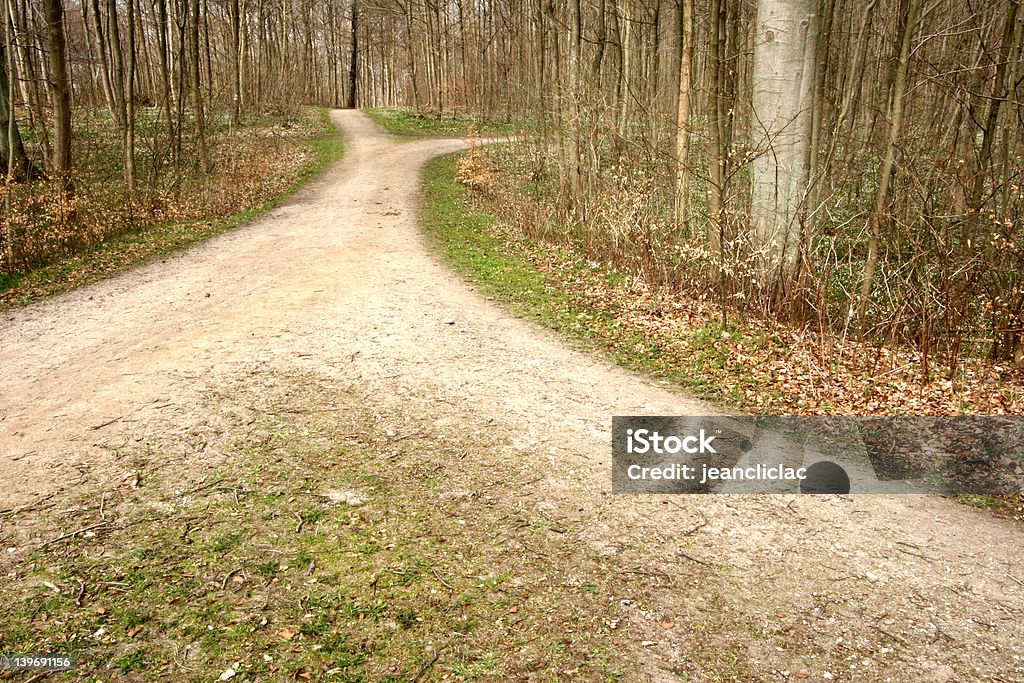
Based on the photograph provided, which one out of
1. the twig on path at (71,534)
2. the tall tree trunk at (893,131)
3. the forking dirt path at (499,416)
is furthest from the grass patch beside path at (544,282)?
the twig on path at (71,534)

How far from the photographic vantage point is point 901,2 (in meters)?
9.31

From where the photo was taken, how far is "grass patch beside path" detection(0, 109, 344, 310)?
949 centimetres

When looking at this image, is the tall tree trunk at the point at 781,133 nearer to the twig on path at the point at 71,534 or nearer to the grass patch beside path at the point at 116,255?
the twig on path at the point at 71,534

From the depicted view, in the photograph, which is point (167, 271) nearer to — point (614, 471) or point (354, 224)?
point (354, 224)

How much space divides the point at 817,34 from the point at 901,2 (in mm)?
3076

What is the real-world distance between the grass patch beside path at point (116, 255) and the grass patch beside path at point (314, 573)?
5.87 m

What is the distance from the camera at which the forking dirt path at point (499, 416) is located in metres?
3.55

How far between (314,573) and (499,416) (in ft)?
7.80

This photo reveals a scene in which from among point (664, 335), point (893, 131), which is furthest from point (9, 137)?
point (893, 131)

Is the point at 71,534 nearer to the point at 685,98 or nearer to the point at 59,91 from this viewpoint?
the point at 685,98

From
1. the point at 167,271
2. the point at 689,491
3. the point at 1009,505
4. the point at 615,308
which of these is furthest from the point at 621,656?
the point at 167,271

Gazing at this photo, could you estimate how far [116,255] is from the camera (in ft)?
36.0

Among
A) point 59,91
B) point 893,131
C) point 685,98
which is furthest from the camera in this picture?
point 59,91

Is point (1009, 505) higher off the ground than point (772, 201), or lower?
lower
